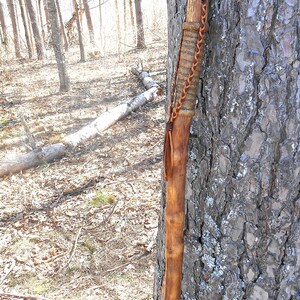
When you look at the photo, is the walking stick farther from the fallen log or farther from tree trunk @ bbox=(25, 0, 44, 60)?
tree trunk @ bbox=(25, 0, 44, 60)

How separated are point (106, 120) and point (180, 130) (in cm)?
518

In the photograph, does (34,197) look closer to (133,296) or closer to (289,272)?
(133,296)

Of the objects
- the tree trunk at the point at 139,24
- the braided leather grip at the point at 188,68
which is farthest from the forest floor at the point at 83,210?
the tree trunk at the point at 139,24

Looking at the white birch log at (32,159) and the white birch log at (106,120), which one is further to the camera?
the white birch log at (106,120)

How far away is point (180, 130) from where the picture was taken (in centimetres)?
92

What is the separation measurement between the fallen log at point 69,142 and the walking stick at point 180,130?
398 cm

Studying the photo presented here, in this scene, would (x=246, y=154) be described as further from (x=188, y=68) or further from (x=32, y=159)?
(x=32, y=159)

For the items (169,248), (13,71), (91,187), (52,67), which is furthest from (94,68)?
(169,248)

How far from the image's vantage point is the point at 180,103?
0.89 m

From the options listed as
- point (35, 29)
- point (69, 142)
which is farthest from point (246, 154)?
point (35, 29)

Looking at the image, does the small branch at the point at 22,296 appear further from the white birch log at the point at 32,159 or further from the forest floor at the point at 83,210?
the white birch log at the point at 32,159

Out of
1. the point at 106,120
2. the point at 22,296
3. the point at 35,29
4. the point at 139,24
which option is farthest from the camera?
the point at 139,24

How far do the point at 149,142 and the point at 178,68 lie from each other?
173 inches

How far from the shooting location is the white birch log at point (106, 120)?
17.6 feet
